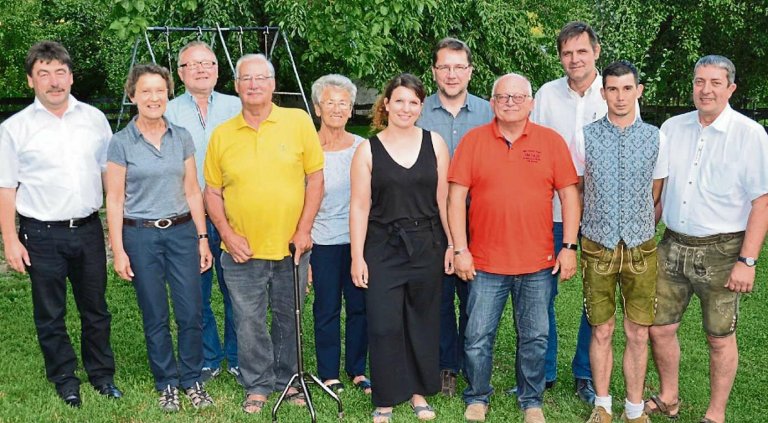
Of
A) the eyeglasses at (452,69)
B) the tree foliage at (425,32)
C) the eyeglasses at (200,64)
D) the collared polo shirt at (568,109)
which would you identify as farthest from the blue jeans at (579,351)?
the tree foliage at (425,32)

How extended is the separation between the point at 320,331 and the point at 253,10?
7720mm

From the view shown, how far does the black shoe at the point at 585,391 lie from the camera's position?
5062 millimetres

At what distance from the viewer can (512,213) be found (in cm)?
437

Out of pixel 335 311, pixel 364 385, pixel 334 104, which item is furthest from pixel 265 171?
pixel 364 385

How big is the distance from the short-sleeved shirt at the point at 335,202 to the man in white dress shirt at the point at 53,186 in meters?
1.28

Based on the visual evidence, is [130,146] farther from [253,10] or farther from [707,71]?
[253,10]

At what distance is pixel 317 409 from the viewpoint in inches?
193

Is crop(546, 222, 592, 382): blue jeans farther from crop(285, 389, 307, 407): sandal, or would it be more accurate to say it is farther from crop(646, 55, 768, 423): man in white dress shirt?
crop(285, 389, 307, 407): sandal

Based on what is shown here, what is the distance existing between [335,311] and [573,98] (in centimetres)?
194

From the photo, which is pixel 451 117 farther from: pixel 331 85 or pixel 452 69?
pixel 331 85

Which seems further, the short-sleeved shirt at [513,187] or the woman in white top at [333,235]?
the woman in white top at [333,235]

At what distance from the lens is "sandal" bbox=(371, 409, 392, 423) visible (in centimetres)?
471

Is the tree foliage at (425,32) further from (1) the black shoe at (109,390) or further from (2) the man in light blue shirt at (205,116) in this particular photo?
(1) the black shoe at (109,390)

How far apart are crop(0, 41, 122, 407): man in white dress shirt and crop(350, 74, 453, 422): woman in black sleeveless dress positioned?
1.55m
